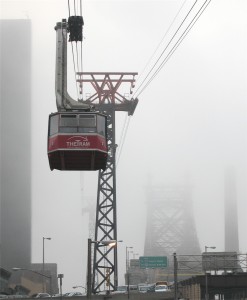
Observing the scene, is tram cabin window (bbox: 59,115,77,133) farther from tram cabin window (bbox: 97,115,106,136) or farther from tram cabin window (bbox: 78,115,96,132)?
tram cabin window (bbox: 97,115,106,136)

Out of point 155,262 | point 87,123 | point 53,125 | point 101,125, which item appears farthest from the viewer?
point 155,262

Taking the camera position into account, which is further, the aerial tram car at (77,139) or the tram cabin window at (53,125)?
the tram cabin window at (53,125)

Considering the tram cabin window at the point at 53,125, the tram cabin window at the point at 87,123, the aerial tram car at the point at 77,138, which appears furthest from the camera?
the tram cabin window at the point at 53,125

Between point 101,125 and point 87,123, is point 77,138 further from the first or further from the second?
point 101,125

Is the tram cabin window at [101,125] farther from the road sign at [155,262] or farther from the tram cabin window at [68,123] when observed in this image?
the road sign at [155,262]

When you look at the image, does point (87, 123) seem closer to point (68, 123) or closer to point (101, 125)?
point (101, 125)

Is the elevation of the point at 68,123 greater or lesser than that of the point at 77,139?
greater

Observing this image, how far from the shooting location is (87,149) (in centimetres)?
3262

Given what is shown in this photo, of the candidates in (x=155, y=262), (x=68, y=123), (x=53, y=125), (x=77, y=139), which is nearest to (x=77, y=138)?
(x=77, y=139)

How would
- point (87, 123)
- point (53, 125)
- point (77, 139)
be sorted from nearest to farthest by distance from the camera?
1. point (77, 139)
2. point (87, 123)
3. point (53, 125)

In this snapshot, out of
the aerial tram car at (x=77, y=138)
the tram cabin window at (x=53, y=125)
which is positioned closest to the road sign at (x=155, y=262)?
the aerial tram car at (x=77, y=138)

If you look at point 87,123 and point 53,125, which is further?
point 53,125

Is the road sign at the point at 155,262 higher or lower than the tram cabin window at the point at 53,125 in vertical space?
lower

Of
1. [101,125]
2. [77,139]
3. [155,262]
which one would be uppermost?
[101,125]
